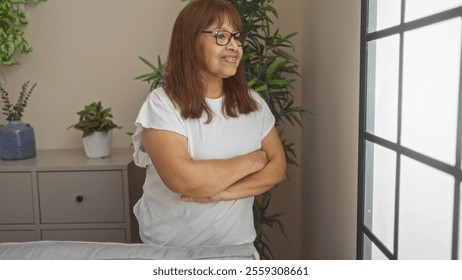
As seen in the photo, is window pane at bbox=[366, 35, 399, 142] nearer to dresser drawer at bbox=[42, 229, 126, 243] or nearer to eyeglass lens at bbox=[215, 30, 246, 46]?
eyeglass lens at bbox=[215, 30, 246, 46]

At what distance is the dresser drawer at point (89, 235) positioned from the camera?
2520 mm

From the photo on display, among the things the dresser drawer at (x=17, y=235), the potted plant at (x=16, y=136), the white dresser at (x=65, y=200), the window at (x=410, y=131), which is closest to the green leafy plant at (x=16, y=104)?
the potted plant at (x=16, y=136)

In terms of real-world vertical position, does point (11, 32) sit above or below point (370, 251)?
above

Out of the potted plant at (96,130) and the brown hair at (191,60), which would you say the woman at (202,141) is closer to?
the brown hair at (191,60)

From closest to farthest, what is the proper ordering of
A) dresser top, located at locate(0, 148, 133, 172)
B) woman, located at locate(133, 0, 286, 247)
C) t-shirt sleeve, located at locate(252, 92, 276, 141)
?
woman, located at locate(133, 0, 286, 247) → t-shirt sleeve, located at locate(252, 92, 276, 141) → dresser top, located at locate(0, 148, 133, 172)

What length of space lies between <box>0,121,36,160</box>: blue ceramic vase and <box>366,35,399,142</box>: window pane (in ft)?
6.19

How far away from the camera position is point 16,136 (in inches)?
102

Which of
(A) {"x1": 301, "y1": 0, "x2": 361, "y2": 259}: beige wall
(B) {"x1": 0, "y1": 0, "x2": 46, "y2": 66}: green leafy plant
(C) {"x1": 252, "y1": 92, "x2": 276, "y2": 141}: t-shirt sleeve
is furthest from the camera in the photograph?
(B) {"x1": 0, "y1": 0, "x2": 46, "y2": 66}: green leafy plant

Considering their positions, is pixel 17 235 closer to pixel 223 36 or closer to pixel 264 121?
pixel 264 121

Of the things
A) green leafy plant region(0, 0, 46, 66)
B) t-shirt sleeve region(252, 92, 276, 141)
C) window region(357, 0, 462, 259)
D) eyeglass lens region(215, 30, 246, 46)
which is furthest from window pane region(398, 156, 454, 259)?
green leafy plant region(0, 0, 46, 66)

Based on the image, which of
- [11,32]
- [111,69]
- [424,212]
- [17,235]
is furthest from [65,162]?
[424,212]

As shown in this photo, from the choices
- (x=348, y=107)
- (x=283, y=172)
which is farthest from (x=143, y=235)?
(x=348, y=107)

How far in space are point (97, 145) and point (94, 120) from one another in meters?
0.14

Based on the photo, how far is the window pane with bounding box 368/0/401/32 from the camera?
4.43ft
